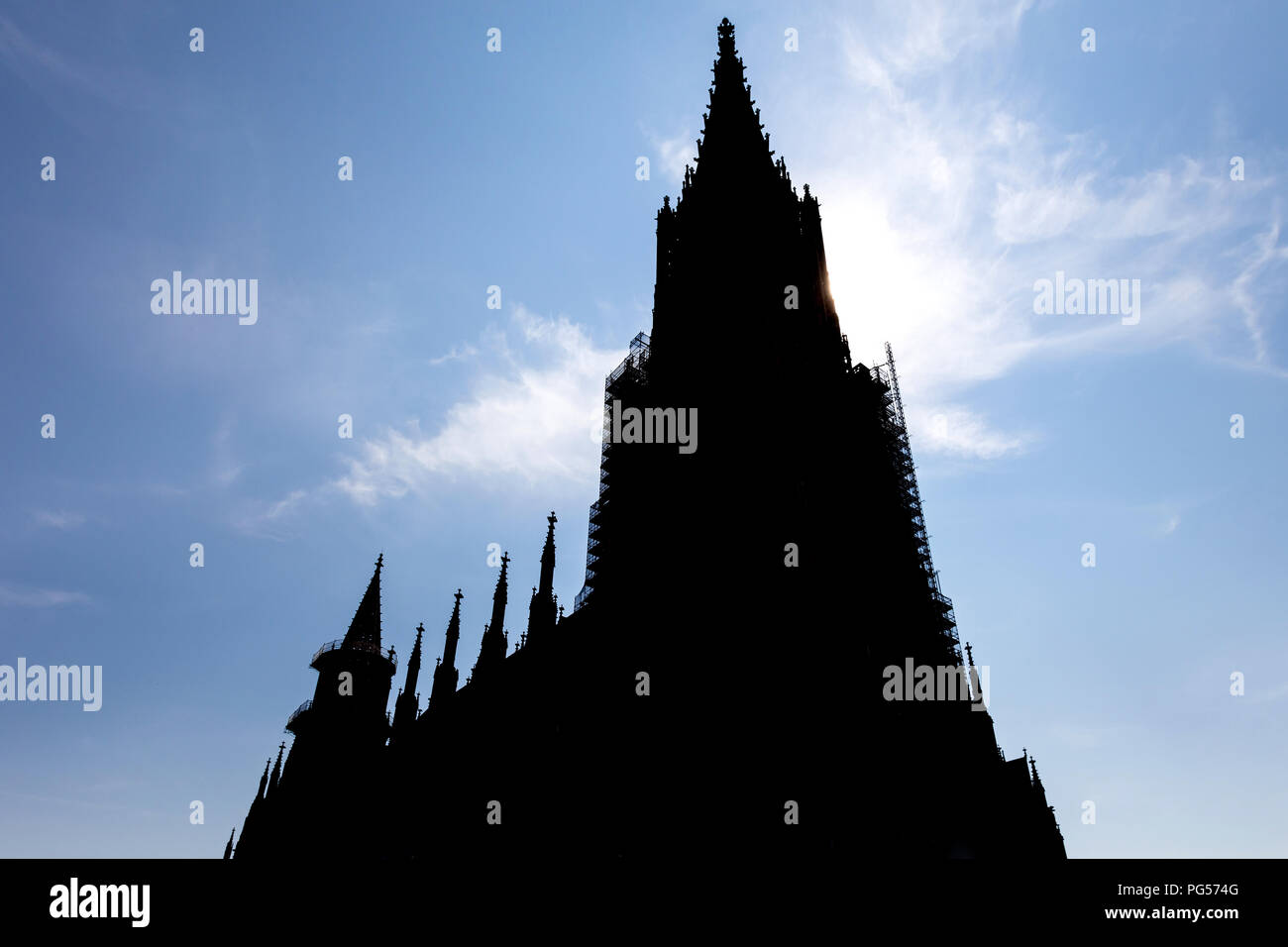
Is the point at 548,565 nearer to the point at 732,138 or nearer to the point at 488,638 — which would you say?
the point at 488,638

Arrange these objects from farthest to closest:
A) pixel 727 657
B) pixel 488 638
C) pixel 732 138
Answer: pixel 732 138
pixel 488 638
pixel 727 657

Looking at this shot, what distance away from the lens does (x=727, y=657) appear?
2791 cm

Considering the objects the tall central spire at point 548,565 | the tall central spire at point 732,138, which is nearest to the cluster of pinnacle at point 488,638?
the tall central spire at point 548,565

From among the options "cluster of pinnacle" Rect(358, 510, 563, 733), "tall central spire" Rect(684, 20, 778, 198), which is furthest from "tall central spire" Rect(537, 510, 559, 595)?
"tall central spire" Rect(684, 20, 778, 198)

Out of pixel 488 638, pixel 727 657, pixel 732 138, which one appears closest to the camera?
pixel 727 657

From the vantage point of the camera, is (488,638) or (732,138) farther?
(732,138)

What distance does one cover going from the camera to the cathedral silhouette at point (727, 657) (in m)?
26.0

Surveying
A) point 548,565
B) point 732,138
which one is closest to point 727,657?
point 548,565

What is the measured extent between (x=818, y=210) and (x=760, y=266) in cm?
1263
